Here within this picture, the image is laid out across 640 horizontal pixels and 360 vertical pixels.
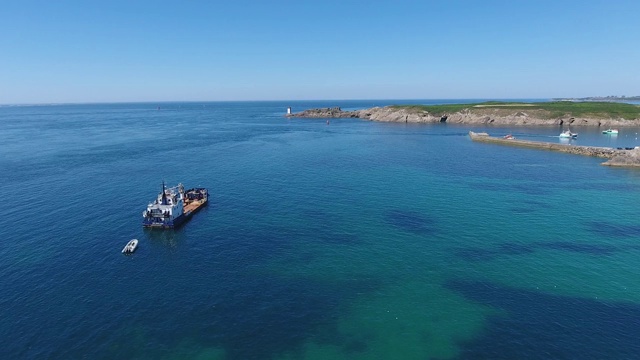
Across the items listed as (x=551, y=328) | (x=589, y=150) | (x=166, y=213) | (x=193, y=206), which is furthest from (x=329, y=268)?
(x=589, y=150)

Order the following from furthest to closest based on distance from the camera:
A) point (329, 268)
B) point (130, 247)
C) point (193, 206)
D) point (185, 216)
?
point (193, 206) → point (185, 216) → point (130, 247) → point (329, 268)

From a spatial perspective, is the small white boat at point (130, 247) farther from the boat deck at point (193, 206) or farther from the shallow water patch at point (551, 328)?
the shallow water patch at point (551, 328)

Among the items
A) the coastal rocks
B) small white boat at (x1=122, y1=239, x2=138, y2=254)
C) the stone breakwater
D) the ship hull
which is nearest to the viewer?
small white boat at (x1=122, y1=239, x2=138, y2=254)

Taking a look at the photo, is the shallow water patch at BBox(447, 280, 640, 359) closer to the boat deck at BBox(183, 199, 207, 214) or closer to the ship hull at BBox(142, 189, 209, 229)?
the ship hull at BBox(142, 189, 209, 229)

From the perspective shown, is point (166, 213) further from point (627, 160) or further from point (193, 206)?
point (627, 160)

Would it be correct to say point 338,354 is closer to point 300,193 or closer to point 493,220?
point 493,220

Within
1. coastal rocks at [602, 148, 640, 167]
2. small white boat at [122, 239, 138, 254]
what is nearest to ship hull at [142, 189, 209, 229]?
small white boat at [122, 239, 138, 254]

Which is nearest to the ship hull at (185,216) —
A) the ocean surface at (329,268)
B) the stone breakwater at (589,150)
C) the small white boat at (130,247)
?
the ocean surface at (329,268)
